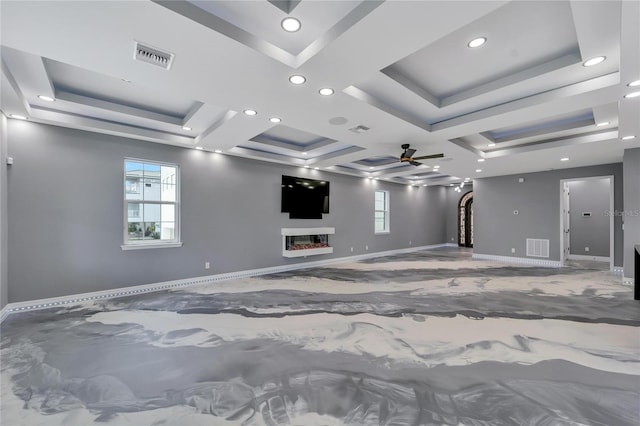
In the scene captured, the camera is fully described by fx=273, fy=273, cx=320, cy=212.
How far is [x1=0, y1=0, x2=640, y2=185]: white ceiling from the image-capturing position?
6.75 ft

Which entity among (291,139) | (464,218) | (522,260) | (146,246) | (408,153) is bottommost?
(522,260)

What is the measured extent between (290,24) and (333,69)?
0.59 metres

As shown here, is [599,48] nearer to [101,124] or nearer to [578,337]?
[578,337]

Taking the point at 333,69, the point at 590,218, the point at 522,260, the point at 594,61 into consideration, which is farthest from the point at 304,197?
the point at 590,218

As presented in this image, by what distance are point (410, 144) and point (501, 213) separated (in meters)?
5.68

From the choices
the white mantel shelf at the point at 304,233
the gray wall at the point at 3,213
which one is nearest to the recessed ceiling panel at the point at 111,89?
the gray wall at the point at 3,213

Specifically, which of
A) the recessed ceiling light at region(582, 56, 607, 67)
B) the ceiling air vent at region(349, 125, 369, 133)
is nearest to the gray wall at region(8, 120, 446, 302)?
the ceiling air vent at region(349, 125, 369, 133)

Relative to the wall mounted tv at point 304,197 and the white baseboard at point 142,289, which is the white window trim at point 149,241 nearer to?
the white baseboard at point 142,289

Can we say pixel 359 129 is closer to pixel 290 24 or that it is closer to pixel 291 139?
pixel 291 139

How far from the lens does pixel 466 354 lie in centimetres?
273

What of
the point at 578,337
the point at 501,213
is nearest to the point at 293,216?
the point at 578,337

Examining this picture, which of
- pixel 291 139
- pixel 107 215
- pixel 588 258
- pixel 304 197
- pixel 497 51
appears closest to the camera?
pixel 497 51

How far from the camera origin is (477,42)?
8.66 feet

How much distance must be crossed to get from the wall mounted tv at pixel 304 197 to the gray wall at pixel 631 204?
21.5 ft
